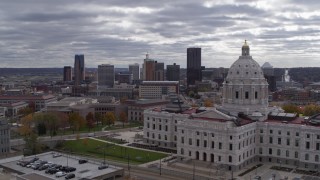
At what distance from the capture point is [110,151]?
101188 mm

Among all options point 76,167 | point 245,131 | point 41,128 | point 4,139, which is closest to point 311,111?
point 245,131

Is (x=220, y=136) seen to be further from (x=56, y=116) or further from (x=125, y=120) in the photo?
(x=125, y=120)

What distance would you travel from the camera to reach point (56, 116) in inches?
4904

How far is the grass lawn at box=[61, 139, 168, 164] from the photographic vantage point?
94.2 m

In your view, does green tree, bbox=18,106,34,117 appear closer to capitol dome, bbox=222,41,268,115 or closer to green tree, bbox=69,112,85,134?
green tree, bbox=69,112,85,134

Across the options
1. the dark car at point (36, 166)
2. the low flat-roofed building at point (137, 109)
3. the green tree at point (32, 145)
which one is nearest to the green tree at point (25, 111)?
the low flat-roofed building at point (137, 109)

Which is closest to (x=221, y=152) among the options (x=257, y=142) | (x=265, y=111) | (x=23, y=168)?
(x=257, y=142)

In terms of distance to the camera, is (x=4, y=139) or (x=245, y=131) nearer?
(x=245, y=131)

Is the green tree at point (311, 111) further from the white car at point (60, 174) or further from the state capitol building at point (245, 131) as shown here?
A: the white car at point (60, 174)

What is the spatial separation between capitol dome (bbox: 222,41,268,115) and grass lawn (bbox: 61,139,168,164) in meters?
23.5

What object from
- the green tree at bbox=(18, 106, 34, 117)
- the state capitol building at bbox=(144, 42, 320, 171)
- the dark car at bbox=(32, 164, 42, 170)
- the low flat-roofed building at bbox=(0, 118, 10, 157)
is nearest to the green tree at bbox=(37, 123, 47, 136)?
the low flat-roofed building at bbox=(0, 118, 10, 157)

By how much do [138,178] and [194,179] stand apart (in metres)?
10.8

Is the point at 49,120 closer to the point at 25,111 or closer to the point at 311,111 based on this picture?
the point at 25,111

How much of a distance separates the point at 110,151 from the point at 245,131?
34031mm
